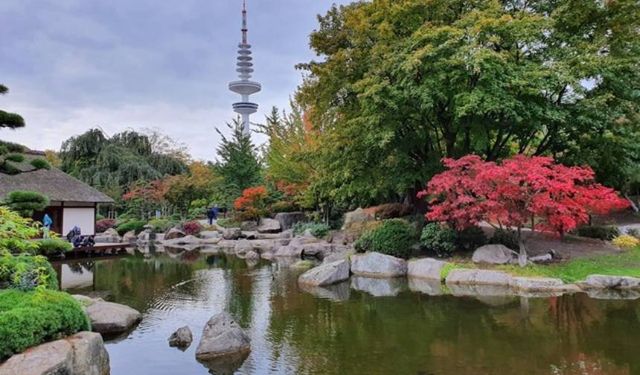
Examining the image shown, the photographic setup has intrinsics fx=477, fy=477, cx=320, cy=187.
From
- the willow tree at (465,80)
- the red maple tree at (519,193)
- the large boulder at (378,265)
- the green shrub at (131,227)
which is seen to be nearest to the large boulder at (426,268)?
the large boulder at (378,265)

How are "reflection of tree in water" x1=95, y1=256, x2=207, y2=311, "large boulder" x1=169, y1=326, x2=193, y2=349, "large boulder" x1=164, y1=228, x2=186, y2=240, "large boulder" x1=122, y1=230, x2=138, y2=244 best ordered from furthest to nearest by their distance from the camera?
"large boulder" x1=164, y1=228, x2=186, y2=240 → "large boulder" x1=122, y1=230, x2=138, y2=244 → "reflection of tree in water" x1=95, y1=256, x2=207, y2=311 → "large boulder" x1=169, y1=326, x2=193, y2=349

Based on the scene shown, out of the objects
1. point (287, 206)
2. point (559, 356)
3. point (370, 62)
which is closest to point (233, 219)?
point (287, 206)

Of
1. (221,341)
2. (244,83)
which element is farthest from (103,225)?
(244,83)

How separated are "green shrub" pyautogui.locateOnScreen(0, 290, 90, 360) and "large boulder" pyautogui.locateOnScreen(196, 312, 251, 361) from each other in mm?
1590

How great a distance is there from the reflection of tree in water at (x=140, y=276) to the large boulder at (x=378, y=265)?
15.8 ft

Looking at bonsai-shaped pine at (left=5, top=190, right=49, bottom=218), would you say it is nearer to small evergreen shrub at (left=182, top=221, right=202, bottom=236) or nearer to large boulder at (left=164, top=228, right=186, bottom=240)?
large boulder at (left=164, top=228, right=186, bottom=240)

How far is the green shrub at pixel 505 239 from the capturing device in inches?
539

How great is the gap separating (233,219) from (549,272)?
19762 mm

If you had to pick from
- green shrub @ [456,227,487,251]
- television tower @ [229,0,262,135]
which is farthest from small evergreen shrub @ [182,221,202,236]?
television tower @ [229,0,262,135]

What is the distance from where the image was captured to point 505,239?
544 inches

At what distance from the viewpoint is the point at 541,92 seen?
1248cm

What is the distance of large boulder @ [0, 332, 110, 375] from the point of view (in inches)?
189

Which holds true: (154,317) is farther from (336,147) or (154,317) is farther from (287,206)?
(287,206)

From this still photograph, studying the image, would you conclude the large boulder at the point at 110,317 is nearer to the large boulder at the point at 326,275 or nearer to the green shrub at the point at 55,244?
the green shrub at the point at 55,244
